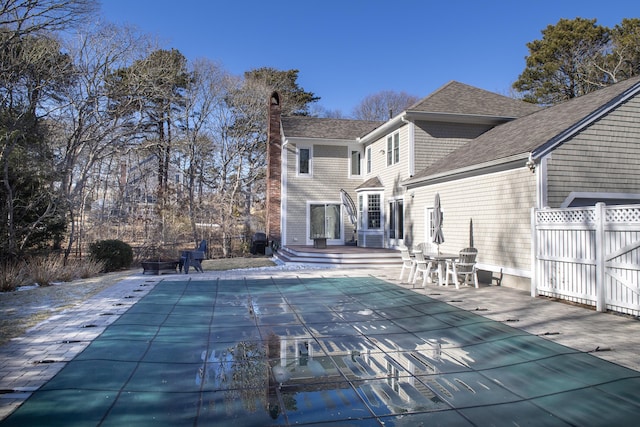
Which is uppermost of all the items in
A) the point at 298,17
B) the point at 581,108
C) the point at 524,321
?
the point at 298,17

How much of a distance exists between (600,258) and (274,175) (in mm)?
16039

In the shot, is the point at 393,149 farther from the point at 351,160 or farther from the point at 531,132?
the point at 531,132

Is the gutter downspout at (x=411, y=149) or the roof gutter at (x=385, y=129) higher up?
the roof gutter at (x=385, y=129)

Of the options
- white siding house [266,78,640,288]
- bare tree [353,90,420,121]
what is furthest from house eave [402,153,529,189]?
bare tree [353,90,420,121]

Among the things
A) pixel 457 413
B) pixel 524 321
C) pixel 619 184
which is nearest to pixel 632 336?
pixel 524 321

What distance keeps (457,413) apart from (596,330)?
3.72 m

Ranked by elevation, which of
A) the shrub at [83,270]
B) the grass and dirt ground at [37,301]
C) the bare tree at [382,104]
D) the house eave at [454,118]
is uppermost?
the bare tree at [382,104]

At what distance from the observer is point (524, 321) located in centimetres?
630

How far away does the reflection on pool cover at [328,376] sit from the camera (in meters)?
3.21

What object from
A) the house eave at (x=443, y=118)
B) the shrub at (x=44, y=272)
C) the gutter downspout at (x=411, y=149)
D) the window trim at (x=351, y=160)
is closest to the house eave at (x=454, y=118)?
the house eave at (x=443, y=118)

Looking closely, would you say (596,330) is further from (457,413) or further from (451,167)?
(451,167)

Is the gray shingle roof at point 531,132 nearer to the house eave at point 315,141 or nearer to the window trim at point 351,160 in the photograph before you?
the window trim at point 351,160

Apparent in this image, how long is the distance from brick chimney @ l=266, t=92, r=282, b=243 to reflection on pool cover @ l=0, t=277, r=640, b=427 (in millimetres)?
13812

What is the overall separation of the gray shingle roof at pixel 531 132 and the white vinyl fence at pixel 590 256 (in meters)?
1.96
